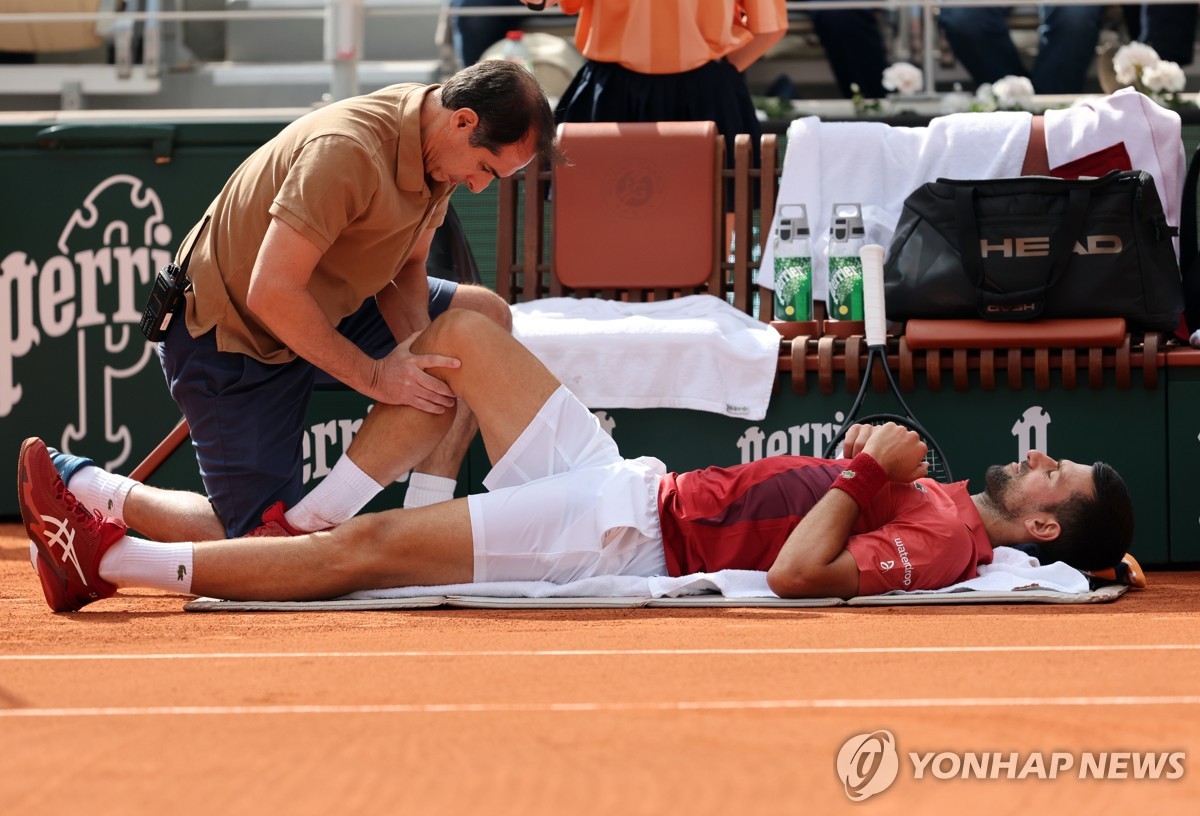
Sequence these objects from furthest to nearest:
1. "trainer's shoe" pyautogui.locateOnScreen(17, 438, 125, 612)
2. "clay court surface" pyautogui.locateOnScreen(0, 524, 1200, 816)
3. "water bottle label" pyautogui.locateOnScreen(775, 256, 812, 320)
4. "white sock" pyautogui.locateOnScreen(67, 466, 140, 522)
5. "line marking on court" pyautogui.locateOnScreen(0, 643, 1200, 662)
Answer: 1. "water bottle label" pyautogui.locateOnScreen(775, 256, 812, 320)
2. "white sock" pyautogui.locateOnScreen(67, 466, 140, 522)
3. "trainer's shoe" pyautogui.locateOnScreen(17, 438, 125, 612)
4. "line marking on court" pyautogui.locateOnScreen(0, 643, 1200, 662)
5. "clay court surface" pyautogui.locateOnScreen(0, 524, 1200, 816)

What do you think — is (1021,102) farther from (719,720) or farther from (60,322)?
(719,720)

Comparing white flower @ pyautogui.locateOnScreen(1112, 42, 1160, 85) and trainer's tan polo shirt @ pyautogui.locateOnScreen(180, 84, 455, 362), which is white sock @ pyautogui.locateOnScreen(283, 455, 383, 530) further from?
white flower @ pyautogui.locateOnScreen(1112, 42, 1160, 85)

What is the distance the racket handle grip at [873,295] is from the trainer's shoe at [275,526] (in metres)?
1.68

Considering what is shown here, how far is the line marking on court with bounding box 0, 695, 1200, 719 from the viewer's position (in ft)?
6.84

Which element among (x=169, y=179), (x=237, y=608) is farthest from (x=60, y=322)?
(x=237, y=608)

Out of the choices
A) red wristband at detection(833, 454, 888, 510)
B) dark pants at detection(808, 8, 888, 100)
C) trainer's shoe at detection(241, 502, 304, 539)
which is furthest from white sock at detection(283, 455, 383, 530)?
dark pants at detection(808, 8, 888, 100)

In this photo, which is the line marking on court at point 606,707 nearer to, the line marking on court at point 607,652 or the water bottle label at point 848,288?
the line marking on court at point 607,652

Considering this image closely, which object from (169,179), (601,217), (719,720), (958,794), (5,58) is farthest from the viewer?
(5,58)

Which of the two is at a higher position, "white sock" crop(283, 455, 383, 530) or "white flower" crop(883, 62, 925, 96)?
"white flower" crop(883, 62, 925, 96)

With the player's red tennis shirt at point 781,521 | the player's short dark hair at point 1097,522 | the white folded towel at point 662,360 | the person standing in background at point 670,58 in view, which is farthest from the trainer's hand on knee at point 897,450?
the person standing in background at point 670,58

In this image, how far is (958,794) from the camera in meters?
1.63

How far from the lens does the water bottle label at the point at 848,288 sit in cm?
455

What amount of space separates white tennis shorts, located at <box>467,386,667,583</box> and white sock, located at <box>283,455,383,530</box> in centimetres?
27

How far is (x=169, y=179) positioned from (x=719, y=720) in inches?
159
